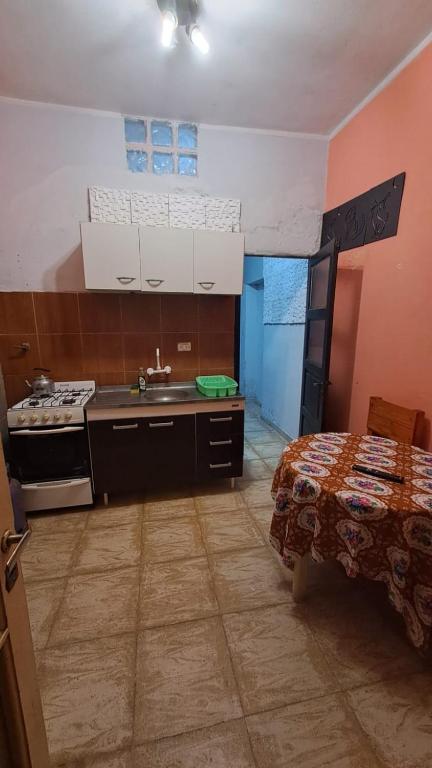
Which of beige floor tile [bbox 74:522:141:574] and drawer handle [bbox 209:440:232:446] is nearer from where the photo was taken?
beige floor tile [bbox 74:522:141:574]

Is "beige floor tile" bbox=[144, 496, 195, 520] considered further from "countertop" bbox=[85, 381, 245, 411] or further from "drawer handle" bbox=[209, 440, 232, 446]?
"countertop" bbox=[85, 381, 245, 411]

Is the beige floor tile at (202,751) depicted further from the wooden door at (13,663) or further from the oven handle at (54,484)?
the oven handle at (54,484)

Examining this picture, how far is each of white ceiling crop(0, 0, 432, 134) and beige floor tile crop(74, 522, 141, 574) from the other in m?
2.99

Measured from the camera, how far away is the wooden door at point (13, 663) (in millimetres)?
699

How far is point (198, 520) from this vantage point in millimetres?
2340

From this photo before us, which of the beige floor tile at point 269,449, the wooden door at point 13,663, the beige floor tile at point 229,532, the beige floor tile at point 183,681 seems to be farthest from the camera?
the beige floor tile at point 269,449

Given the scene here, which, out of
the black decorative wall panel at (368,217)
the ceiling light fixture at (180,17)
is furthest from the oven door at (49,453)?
the black decorative wall panel at (368,217)

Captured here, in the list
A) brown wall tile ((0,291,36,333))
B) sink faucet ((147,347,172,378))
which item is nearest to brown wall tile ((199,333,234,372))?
sink faucet ((147,347,172,378))

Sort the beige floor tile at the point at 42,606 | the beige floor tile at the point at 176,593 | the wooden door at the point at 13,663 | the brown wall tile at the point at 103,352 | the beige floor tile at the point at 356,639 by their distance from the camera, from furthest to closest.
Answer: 1. the brown wall tile at the point at 103,352
2. the beige floor tile at the point at 176,593
3. the beige floor tile at the point at 42,606
4. the beige floor tile at the point at 356,639
5. the wooden door at the point at 13,663

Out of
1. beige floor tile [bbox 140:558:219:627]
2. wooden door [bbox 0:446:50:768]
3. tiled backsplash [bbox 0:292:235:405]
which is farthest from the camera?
tiled backsplash [bbox 0:292:235:405]

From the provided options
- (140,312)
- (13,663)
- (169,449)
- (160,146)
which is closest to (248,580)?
(169,449)

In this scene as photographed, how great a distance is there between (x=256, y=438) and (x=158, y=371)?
172cm

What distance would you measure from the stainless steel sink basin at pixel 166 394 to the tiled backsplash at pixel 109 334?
0.55 ft

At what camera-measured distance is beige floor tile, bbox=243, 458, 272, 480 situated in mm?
3000
